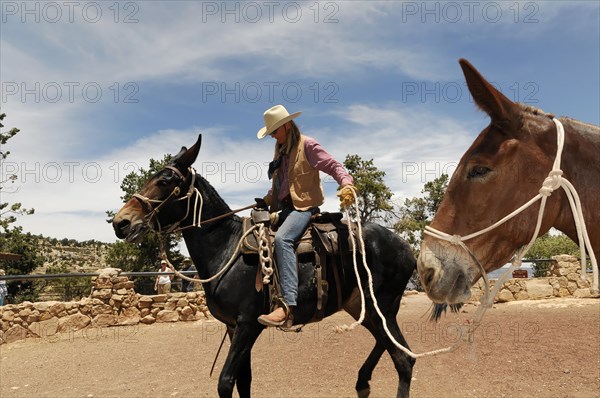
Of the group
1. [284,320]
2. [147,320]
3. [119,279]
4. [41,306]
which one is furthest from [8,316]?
[284,320]

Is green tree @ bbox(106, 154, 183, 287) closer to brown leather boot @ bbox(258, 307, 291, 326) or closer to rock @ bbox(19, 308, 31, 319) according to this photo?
rock @ bbox(19, 308, 31, 319)

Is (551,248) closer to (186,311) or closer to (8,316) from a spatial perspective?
(186,311)

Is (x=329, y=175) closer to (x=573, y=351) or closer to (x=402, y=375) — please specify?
(x=402, y=375)

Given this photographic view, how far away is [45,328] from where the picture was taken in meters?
10.6

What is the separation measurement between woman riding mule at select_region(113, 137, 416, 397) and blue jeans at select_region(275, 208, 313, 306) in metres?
0.25

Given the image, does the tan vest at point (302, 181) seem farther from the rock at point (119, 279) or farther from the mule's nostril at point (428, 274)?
the rock at point (119, 279)

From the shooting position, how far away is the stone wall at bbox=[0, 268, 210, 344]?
33.8 feet

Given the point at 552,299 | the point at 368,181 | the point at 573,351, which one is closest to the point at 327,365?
the point at 573,351

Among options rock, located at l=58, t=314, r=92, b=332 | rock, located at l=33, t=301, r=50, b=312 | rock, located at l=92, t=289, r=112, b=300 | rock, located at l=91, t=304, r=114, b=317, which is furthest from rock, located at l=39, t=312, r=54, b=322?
rock, located at l=92, t=289, r=112, b=300

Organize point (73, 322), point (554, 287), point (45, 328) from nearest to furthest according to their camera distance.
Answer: point (45, 328), point (73, 322), point (554, 287)

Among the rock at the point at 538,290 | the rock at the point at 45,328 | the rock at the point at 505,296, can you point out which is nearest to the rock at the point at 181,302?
the rock at the point at 45,328

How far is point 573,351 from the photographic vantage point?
24.5 ft

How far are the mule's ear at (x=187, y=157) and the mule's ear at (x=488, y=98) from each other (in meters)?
3.23

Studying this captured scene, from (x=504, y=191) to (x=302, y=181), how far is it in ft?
8.58
